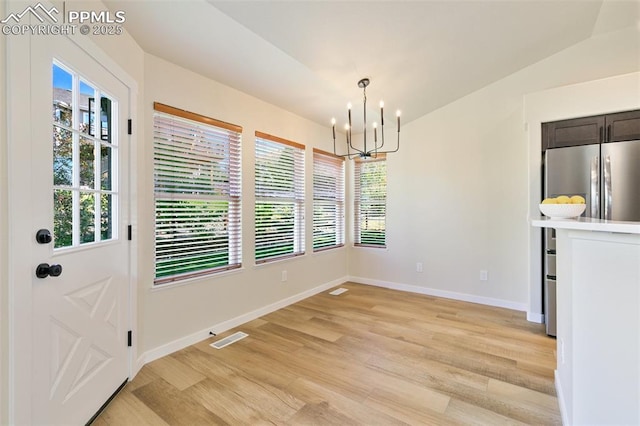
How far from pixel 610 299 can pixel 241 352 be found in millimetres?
2479

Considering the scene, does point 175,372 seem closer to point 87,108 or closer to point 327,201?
point 87,108

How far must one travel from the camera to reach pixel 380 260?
4777 millimetres

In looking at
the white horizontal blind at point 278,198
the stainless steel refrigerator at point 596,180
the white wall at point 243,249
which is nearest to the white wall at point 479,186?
the stainless steel refrigerator at point 596,180

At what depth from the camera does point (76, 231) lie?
1.66 m

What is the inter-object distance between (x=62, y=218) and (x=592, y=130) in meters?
4.33

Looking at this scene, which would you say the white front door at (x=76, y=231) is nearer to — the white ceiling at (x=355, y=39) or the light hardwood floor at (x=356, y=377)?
the light hardwood floor at (x=356, y=377)

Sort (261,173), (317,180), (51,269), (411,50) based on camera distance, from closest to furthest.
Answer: (51,269) → (411,50) → (261,173) → (317,180)

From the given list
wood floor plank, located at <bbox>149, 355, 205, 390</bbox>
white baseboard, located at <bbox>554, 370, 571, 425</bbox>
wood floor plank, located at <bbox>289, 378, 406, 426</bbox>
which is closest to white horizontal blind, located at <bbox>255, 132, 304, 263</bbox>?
wood floor plank, located at <bbox>149, 355, 205, 390</bbox>

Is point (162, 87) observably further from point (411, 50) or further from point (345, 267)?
point (345, 267)

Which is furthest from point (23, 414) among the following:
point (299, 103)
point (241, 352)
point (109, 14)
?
point (299, 103)

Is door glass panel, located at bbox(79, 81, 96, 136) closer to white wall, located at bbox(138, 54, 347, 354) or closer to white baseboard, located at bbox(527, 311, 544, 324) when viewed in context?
white wall, located at bbox(138, 54, 347, 354)

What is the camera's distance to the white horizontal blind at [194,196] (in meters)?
2.51

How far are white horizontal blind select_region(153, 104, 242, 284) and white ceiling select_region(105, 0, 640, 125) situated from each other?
0.57 meters

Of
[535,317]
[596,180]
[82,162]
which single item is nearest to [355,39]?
[82,162]
